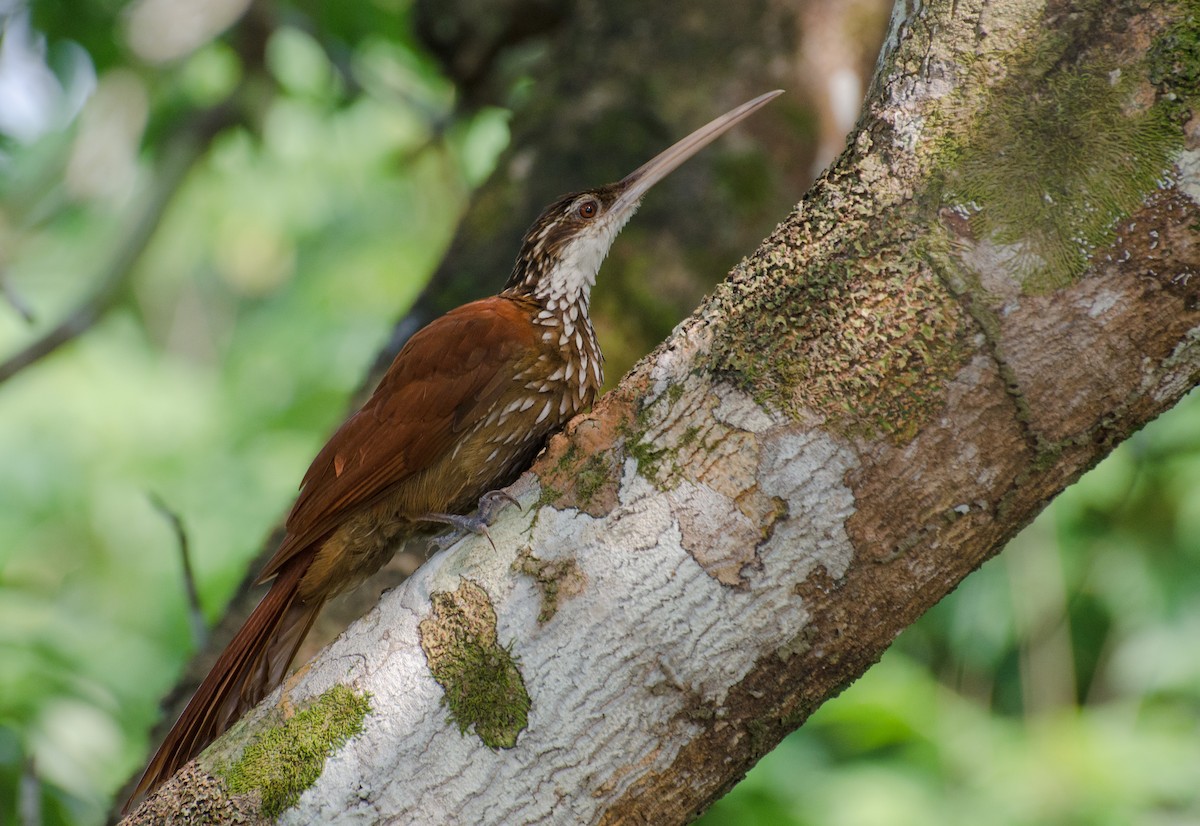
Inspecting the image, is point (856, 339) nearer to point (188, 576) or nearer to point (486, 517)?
point (486, 517)

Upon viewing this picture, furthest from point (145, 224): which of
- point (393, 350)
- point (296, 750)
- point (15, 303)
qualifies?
point (296, 750)

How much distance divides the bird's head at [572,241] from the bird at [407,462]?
19cm

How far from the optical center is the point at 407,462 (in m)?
2.53

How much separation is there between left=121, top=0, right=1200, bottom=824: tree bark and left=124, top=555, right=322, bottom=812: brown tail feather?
1.84 ft

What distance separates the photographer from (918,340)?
1599 mm

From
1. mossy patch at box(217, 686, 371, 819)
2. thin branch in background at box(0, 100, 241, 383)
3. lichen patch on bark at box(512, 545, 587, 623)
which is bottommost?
mossy patch at box(217, 686, 371, 819)

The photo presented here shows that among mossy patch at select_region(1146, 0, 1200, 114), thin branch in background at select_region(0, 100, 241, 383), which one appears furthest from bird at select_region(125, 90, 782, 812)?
thin branch in background at select_region(0, 100, 241, 383)

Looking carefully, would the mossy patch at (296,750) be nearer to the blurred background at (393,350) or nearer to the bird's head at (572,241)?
the blurred background at (393,350)

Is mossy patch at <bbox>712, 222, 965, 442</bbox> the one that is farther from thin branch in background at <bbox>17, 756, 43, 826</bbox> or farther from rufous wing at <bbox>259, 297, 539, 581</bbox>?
thin branch in background at <bbox>17, 756, 43, 826</bbox>

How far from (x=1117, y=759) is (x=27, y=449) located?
5506 millimetres

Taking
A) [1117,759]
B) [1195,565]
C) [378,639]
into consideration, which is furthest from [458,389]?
[1195,565]

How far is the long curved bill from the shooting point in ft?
8.64

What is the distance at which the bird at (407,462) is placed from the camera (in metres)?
Answer: 2.44

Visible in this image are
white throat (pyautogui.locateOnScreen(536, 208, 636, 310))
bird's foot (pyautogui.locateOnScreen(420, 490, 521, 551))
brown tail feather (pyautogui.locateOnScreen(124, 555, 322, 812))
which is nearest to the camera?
bird's foot (pyautogui.locateOnScreen(420, 490, 521, 551))
